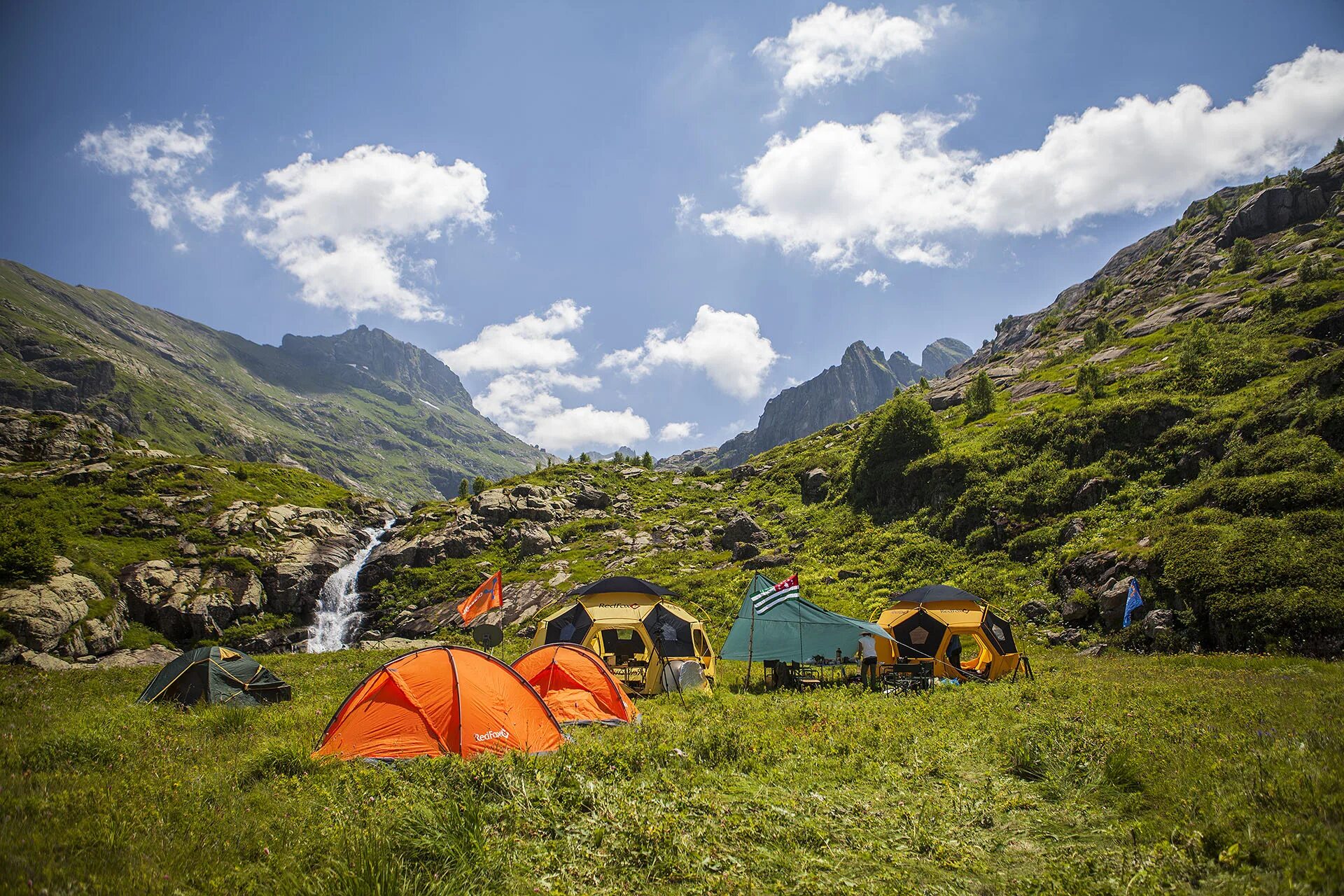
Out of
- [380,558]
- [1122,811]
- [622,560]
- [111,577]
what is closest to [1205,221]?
[622,560]

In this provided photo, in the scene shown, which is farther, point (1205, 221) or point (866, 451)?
point (1205, 221)

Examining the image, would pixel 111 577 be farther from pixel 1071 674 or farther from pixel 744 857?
pixel 1071 674

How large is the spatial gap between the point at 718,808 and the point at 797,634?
1297 cm

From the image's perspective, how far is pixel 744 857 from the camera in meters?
7.13

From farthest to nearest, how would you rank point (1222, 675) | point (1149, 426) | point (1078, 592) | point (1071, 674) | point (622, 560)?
point (622, 560) < point (1149, 426) < point (1078, 592) < point (1071, 674) < point (1222, 675)

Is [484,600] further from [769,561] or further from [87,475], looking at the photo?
[87,475]

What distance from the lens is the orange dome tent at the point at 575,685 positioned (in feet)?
47.2

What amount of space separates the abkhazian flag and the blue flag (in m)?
16.1

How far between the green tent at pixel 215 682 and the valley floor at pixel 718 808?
Result: 3489 mm

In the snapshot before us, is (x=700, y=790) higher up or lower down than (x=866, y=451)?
lower down

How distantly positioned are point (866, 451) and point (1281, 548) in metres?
37.7

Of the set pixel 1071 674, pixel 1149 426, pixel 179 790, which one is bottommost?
pixel 1071 674

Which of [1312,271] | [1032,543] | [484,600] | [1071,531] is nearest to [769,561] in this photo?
[1032,543]

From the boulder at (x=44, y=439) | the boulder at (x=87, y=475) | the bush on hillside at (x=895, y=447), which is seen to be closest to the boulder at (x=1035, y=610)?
the bush on hillside at (x=895, y=447)
